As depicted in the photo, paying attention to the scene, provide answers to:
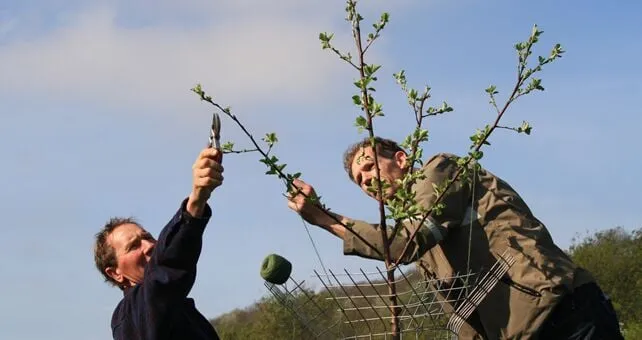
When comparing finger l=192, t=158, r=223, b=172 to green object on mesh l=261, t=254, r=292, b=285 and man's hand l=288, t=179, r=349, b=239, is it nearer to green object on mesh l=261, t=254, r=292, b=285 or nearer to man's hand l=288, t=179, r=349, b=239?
man's hand l=288, t=179, r=349, b=239

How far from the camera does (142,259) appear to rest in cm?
509

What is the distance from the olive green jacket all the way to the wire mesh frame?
9 cm

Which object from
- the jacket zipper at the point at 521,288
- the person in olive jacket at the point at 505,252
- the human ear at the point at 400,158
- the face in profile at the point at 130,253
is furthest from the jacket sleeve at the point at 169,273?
the jacket zipper at the point at 521,288

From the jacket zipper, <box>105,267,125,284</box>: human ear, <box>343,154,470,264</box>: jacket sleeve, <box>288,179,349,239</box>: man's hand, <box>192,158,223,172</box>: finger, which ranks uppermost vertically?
<box>105,267,125,284</box>: human ear

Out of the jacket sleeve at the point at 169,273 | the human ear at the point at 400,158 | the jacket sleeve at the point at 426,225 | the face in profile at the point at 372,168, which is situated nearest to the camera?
the jacket sleeve at the point at 169,273

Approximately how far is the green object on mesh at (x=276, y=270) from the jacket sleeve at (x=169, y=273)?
0.67 metres

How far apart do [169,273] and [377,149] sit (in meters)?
1.55

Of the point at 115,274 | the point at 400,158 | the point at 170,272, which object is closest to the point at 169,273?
the point at 170,272

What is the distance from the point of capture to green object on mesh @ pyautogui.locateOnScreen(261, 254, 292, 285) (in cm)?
511

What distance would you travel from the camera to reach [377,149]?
547 cm

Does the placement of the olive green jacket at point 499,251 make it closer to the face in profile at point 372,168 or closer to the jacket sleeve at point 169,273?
the face in profile at point 372,168

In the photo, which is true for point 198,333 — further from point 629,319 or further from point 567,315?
point 629,319

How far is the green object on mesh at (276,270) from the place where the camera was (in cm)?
511

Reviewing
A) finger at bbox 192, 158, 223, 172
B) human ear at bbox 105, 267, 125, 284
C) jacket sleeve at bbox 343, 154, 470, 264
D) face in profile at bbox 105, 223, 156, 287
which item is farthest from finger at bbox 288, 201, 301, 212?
human ear at bbox 105, 267, 125, 284
